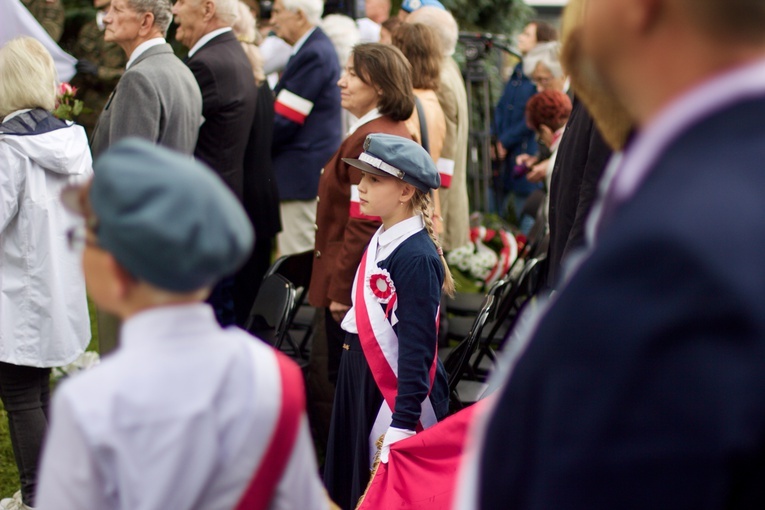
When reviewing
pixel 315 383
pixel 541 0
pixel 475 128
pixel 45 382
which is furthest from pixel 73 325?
pixel 541 0

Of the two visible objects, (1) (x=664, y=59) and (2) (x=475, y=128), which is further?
(2) (x=475, y=128)

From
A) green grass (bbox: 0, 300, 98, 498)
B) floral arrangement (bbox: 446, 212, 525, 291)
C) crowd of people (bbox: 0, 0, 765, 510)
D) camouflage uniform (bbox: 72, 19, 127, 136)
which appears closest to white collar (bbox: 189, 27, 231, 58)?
camouflage uniform (bbox: 72, 19, 127, 136)

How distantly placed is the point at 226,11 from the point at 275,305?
158cm

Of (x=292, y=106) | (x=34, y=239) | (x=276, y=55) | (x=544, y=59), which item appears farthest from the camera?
(x=544, y=59)

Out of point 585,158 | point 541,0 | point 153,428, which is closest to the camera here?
point 153,428

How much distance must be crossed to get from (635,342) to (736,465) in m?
0.14

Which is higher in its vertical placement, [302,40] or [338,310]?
[302,40]

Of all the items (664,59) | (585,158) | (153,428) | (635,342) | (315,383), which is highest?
(664,59)

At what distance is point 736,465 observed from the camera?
0.88m

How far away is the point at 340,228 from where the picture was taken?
13.2ft

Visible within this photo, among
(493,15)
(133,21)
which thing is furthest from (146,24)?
(493,15)

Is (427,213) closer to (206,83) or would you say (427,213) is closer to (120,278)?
(206,83)

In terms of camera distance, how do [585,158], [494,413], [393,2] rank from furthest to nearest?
[393,2] < [585,158] < [494,413]

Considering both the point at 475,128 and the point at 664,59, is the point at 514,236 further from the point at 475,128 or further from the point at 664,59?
the point at 664,59
